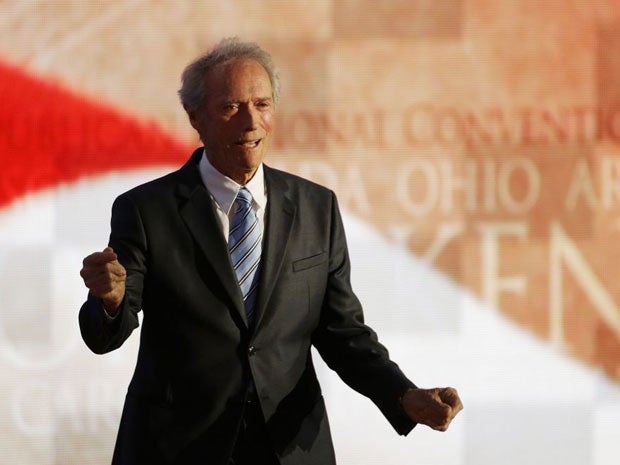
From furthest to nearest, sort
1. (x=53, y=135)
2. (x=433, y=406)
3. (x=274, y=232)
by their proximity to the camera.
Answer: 1. (x=53, y=135)
2. (x=274, y=232)
3. (x=433, y=406)

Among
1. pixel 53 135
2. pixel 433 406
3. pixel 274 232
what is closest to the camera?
pixel 433 406

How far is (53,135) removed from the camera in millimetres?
3156

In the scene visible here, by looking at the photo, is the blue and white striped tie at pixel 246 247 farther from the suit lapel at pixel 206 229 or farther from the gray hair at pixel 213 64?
the gray hair at pixel 213 64

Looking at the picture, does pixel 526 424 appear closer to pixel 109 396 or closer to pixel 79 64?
pixel 109 396

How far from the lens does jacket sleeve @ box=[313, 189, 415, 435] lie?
1.80m

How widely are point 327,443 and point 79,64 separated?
5.61 ft

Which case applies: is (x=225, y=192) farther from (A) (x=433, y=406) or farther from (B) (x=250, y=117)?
(A) (x=433, y=406)

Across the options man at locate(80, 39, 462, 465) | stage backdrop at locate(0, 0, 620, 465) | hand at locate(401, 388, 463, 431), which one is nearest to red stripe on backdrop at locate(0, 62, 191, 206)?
stage backdrop at locate(0, 0, 620, 465)

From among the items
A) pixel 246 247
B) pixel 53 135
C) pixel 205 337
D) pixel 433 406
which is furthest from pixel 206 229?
pixel 53 135

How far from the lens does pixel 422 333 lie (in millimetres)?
3229

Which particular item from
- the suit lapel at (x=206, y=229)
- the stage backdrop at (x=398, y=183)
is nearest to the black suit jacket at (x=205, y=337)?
the suit lapel at (x=206, y=229)

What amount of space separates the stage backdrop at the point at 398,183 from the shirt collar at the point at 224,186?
54.8 inches

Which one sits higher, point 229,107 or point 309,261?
point 229,107

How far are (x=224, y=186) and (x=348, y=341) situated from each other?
33 centimetres
